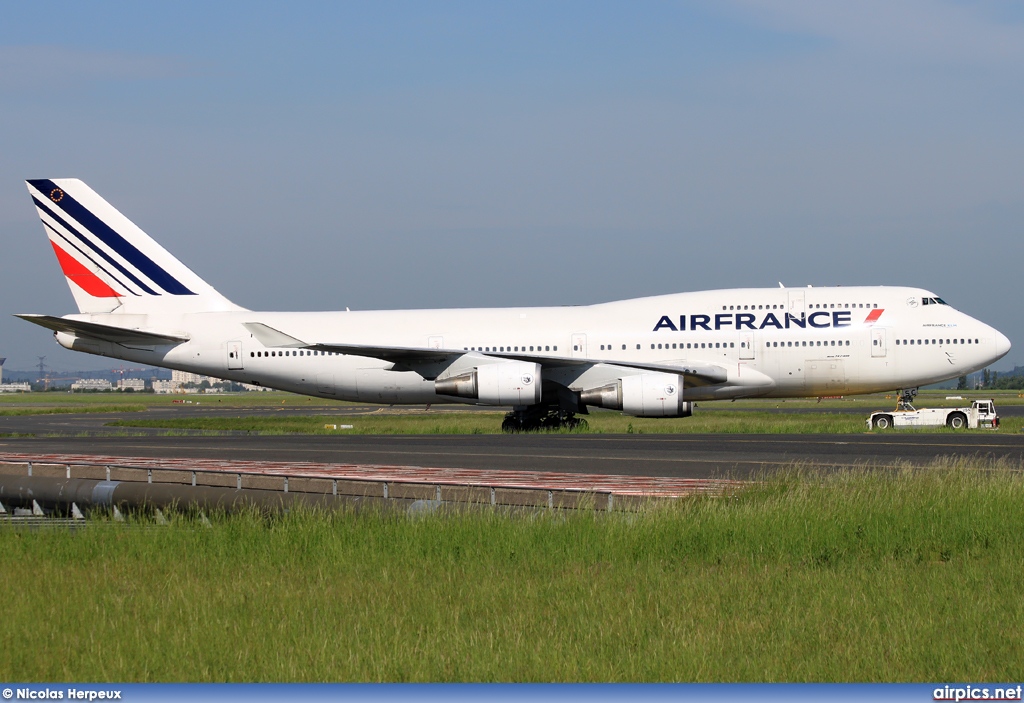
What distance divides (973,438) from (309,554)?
21.1 m

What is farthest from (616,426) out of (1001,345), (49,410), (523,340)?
(49,410)

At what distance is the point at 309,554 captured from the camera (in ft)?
35.6

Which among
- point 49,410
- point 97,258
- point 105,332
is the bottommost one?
point 49,410

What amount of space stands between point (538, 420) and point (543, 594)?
27009 mm

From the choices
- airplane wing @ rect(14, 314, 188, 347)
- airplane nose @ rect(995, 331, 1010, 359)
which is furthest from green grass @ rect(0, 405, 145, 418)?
airplane nose @ rect(995, 331, 1010, 359)

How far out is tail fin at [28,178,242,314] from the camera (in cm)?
3772

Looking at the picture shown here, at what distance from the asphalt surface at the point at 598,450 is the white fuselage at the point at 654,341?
4885mm

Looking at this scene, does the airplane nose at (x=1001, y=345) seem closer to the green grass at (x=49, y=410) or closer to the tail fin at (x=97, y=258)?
the tail fin at (x=97, y=258)

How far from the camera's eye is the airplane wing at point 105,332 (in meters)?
34.3

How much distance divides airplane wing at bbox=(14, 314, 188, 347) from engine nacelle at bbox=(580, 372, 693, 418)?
601 inches

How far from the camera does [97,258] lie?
37719mm

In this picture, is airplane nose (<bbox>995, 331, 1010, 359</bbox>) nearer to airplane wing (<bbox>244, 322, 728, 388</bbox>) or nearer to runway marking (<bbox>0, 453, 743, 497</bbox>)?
airplane wing (<bbox>244, 322, 728, 388</bbox>)

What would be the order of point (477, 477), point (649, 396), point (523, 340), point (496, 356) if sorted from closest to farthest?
point (477, 477) < point (649, 396) < point (496, 356) < point (523, 340)

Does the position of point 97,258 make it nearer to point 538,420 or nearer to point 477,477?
point 538,420
